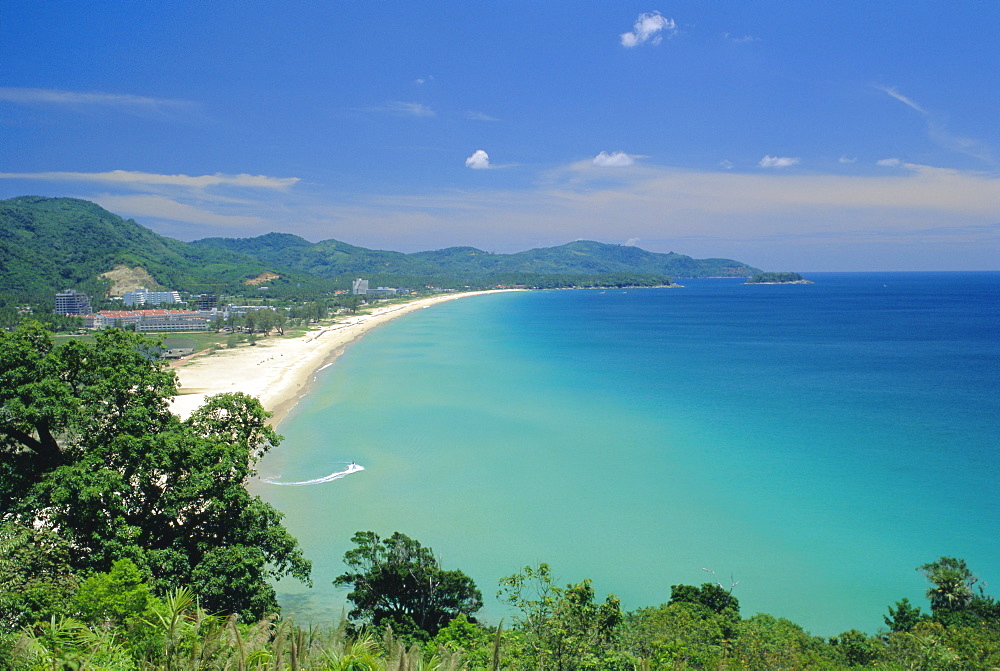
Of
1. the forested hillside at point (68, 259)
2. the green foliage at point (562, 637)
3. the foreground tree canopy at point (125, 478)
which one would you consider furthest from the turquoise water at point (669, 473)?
the forested hillside at point (68, 259)

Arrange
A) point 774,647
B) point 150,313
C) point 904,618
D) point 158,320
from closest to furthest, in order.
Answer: point 774,647
point 904,618
point 158,320
point 150,313

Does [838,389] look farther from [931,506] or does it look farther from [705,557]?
[705,557]

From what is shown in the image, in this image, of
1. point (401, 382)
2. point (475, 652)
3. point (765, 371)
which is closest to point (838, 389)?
point (765, 371)

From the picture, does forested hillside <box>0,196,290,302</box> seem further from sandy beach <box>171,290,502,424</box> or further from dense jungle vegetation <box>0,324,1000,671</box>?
dense jungle vegetation <box>0,324,1000,671</box>

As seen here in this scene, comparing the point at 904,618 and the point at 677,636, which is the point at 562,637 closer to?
the point at 677,636

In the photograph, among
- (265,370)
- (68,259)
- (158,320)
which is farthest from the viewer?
(68,259)

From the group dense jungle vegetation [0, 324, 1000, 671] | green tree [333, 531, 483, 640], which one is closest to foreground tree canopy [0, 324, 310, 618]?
dense jungle vegetation [0, 324, 1000, 671]

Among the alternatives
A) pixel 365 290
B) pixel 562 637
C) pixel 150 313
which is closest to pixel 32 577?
pixel 562 637
